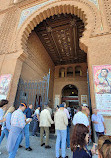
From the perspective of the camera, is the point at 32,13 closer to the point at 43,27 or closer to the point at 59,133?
the point at 43,27

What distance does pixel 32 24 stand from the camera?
20.6 ft

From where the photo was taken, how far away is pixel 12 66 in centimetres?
526

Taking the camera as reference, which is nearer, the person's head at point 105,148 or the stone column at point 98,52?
the person's head at point 105,148

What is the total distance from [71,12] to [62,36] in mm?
3185

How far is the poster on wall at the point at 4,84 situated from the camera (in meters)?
4.81

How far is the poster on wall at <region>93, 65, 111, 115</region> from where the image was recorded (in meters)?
3.40

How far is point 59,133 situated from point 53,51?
9828mm

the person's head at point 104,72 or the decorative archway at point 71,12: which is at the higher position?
the decorative archway at point 71,12

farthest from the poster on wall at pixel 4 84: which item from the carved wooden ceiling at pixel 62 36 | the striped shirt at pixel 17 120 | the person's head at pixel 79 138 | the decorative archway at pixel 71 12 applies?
the carved wooden ceiling at pixel 62 36

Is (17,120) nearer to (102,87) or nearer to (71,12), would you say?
(102,87)

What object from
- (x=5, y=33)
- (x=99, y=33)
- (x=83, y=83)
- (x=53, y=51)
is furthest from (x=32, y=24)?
(x=83, y=83)

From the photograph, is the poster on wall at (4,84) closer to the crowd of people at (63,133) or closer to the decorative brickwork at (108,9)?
the crowd of people at (63,133)

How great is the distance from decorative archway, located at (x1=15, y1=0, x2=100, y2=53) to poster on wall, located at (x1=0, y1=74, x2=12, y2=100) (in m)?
1.74

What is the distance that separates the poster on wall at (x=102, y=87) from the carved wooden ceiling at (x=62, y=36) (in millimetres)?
5533
